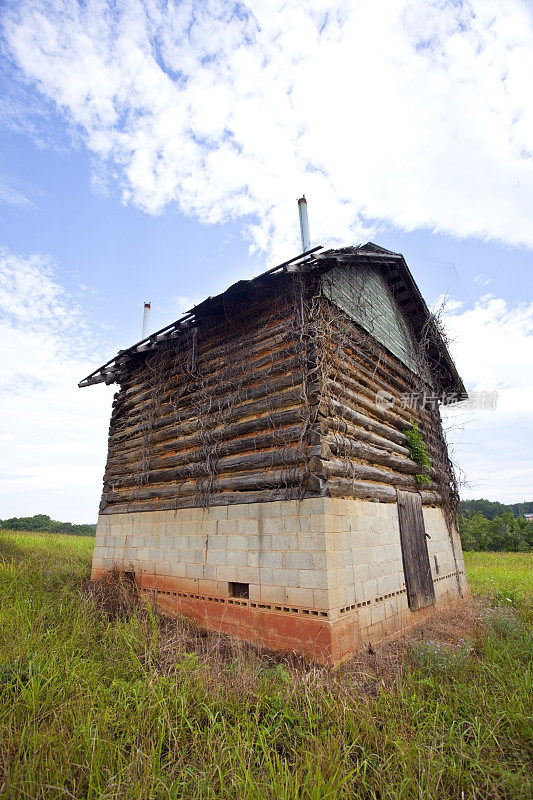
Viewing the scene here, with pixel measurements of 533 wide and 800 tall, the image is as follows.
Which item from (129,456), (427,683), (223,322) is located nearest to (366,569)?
(427,683)

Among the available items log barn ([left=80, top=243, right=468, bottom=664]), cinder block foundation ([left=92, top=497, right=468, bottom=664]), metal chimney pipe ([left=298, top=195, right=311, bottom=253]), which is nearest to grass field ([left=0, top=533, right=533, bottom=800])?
cinder block foundation ([left=92, top=497, right=468, bottom=664])

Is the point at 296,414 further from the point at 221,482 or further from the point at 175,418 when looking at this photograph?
the point at 175,418

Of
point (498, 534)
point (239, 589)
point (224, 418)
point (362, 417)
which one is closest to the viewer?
point (239, 589)

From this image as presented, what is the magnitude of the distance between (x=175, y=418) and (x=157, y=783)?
632cm

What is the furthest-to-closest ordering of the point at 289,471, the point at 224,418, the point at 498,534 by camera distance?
the point at 498,534 < the point at 224,418 < the point at 289,471

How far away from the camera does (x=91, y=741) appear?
3.30 m

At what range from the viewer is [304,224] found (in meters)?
8.12

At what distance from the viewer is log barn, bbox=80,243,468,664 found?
5719 mm

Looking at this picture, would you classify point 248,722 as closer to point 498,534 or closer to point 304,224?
point 304,224

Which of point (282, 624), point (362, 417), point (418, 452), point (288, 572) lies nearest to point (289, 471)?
point (288, 572)

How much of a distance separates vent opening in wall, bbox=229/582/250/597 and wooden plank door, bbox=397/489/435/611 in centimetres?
294

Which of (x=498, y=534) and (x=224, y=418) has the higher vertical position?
(x=224, y=418)

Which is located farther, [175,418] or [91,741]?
[175,418]

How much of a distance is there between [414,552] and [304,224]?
22.3ft
